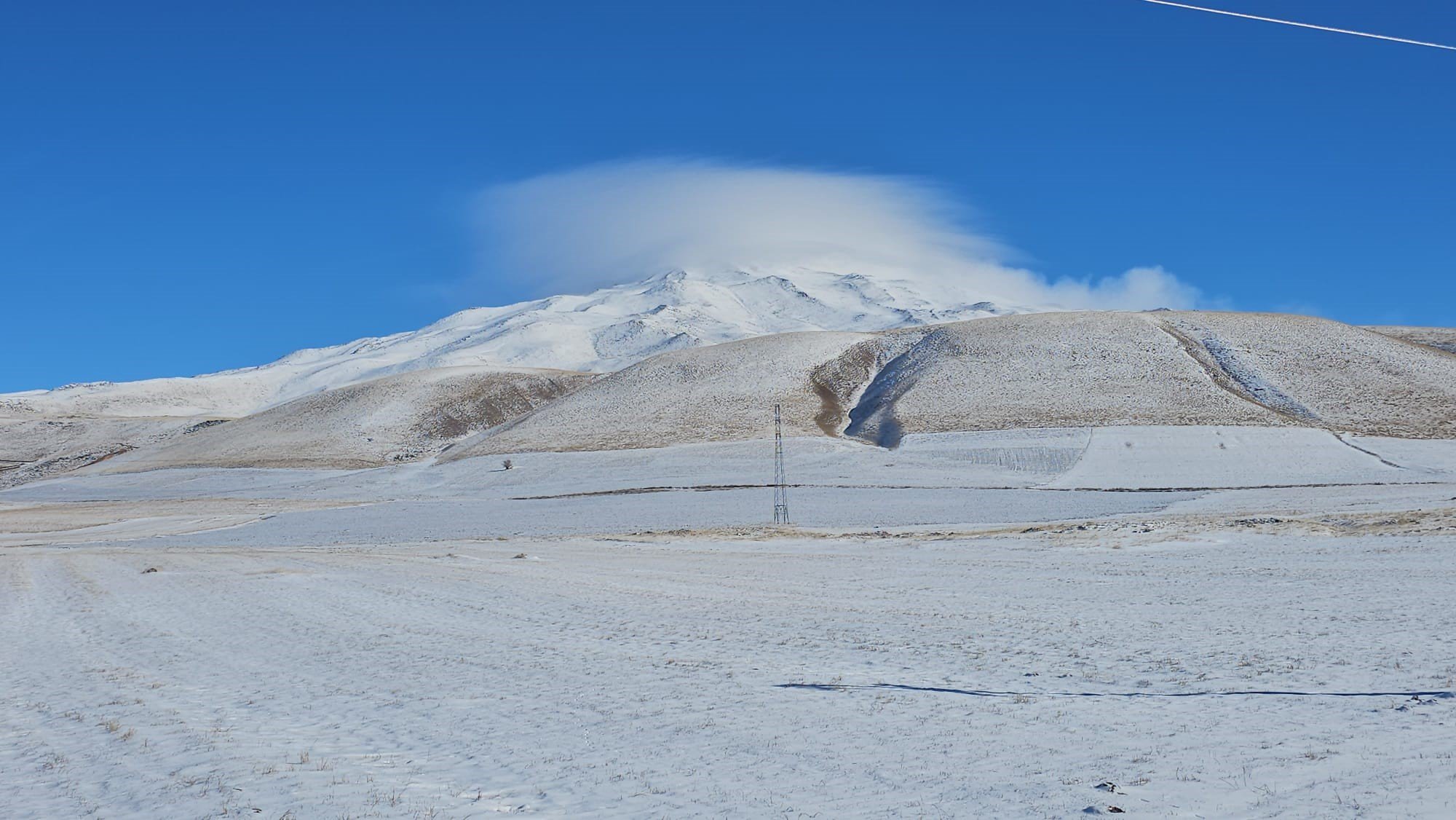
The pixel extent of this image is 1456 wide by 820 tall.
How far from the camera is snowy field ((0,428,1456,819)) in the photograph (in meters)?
10.0

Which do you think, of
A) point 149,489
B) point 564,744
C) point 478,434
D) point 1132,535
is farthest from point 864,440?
point 564,744

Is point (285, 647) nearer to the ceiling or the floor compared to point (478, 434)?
nearer to the floor

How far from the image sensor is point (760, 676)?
50.3ft

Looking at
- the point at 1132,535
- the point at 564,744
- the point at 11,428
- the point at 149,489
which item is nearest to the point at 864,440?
the point at 1132,535

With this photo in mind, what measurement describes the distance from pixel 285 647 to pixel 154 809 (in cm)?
952

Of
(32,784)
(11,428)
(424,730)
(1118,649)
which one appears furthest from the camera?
(11,428)

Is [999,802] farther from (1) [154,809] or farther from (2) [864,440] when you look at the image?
(2) [864,440]

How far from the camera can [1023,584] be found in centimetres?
2502

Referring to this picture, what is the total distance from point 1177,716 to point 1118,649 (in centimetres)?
433

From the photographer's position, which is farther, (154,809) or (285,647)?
(285,647)

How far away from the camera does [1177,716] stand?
11.9 m

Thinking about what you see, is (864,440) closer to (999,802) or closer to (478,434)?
(478,434)

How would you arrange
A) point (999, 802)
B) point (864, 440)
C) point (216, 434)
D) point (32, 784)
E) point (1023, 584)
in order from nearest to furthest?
1. point (999, 802)
2. point (32, 784)
3. point (1023, 584)
4. point (864, 440)
5. point (216, 434)

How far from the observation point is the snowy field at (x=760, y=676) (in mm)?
10000
